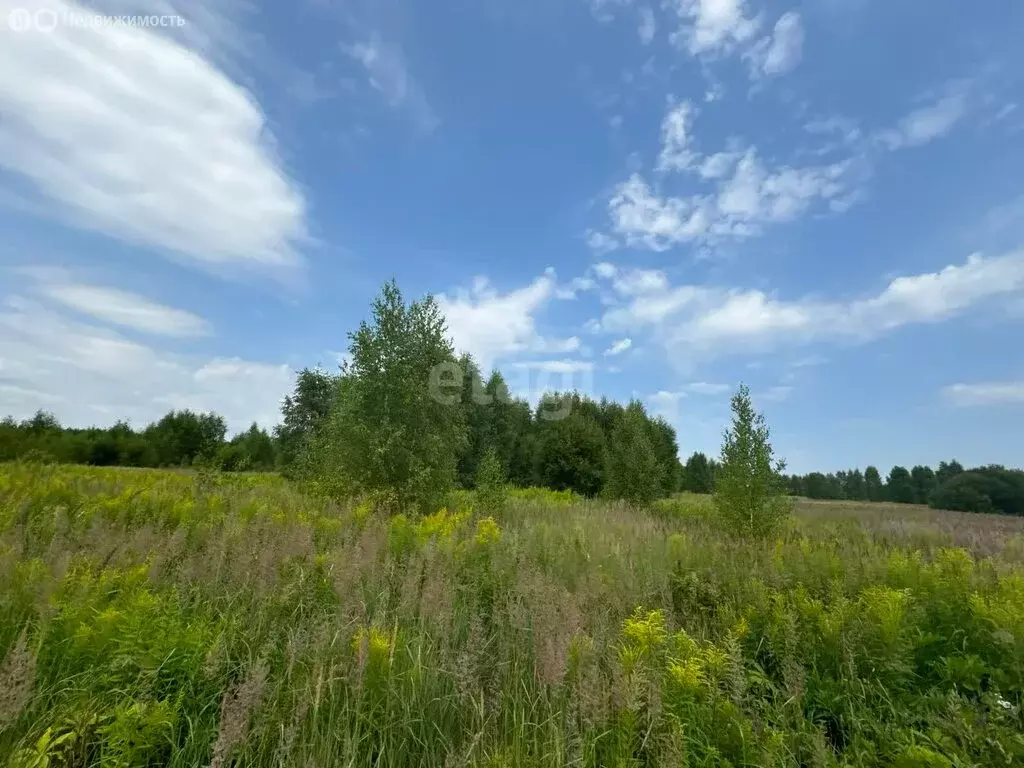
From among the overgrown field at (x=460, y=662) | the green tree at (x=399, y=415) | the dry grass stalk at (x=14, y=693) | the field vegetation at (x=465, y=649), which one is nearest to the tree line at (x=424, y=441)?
the green tree at (x=399, y=415)

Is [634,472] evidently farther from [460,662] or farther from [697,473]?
[697,473]

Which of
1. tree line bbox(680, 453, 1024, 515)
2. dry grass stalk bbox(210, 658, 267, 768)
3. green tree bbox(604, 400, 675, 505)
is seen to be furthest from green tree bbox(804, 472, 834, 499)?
dry grass stalk bbox(210, 658, 267, 768)

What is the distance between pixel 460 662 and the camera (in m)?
2.32

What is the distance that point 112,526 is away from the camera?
495cm

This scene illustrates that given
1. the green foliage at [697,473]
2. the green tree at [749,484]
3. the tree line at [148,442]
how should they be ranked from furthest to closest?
1. the green foliage at [697,473]
2. the tree line at [148,442]
3. the green tree at [749,484]

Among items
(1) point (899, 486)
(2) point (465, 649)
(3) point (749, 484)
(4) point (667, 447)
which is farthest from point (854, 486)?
(2) point (465, 649)

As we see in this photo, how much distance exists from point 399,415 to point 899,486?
55.9 meters

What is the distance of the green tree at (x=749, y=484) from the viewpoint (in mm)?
10070

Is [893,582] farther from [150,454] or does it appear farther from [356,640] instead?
[150,454]

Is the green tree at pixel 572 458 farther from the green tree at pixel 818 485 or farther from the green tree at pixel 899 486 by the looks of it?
the green tree at pixel 818 485

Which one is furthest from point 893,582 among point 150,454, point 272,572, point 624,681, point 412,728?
point 150,454

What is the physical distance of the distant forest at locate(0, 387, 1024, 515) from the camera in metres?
22.5

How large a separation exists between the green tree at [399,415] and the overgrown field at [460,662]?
Result: 568 cm

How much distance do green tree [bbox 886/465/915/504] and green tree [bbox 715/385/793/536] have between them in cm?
4346
